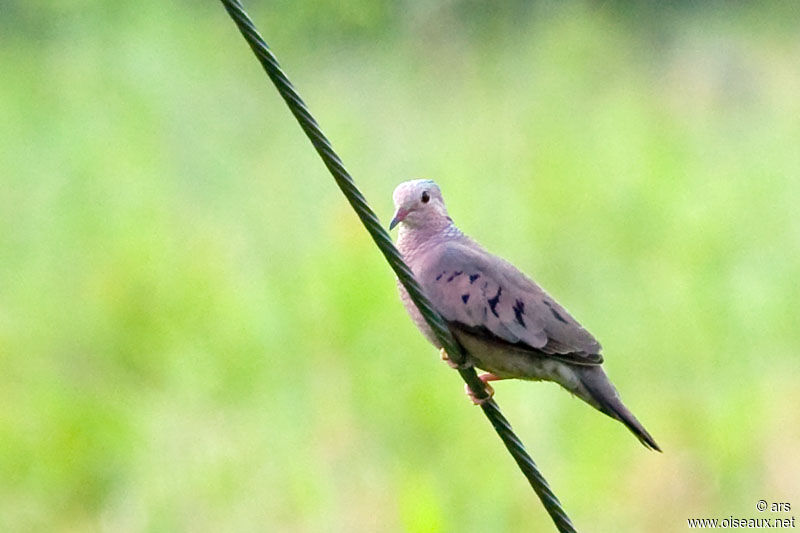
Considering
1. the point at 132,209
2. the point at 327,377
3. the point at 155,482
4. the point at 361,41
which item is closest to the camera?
the point at 155,482

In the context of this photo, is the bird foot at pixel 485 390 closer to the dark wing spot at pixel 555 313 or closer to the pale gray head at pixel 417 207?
the dark wing spot at pixel 555 313

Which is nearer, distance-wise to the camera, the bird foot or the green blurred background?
the bird foot

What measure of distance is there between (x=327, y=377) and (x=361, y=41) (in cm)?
402

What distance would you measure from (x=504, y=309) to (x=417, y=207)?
62 cm

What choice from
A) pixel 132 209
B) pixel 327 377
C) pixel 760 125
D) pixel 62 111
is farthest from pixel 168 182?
pixel 760 125

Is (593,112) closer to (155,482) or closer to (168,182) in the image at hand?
(168,182)

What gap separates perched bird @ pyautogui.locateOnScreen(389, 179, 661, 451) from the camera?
427 centimetres

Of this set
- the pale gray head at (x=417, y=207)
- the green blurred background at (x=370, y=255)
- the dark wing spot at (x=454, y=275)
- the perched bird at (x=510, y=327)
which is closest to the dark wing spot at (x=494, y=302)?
the perched bird at (x=510, y=327)

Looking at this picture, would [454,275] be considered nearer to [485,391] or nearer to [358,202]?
[485,391]

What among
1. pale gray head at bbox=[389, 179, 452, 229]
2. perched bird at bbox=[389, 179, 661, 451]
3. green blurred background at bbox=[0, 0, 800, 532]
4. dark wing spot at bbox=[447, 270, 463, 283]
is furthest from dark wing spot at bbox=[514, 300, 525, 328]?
green blurred background at bbox=[0, 0, 800, 532]

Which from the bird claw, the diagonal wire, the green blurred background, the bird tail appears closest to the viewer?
the diagonal wire

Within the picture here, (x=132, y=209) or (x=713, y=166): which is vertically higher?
(x=713, y=166)

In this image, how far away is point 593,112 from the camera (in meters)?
12.4

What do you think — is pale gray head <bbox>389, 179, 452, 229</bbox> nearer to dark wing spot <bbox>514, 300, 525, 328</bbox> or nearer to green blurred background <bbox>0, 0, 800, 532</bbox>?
dark wing spot <bbox>514, 300, 525, 328</bbox>
